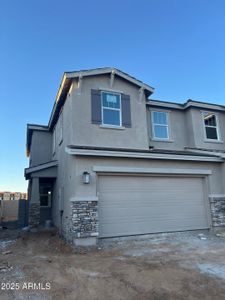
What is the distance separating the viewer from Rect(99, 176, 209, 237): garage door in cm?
908

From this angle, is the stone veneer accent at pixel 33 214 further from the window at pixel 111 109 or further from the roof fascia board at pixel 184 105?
the roof fascia board at pixel 184 105

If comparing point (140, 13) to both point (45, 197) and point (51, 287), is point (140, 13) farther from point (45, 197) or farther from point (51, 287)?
point (51, 287)

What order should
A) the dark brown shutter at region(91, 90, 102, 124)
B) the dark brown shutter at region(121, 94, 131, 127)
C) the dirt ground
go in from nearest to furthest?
1. the dirt ground
2. the dark brown shutter at region(91, 90, 102, 124)
3. the dark brown shutter at region(121, 94, 131, 127)

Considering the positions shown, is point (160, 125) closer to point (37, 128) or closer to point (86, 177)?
point (86, 177)

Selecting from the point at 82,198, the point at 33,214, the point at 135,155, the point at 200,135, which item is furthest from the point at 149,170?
the point at 33,214

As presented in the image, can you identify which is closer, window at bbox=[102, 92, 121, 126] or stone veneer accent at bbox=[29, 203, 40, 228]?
window at bbox=[102, 92, 121, 126]

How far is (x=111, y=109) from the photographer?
1095 cm

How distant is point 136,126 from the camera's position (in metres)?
11.1

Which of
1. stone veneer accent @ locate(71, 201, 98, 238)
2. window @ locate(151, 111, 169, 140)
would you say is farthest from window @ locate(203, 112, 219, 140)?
stone veneer accent @ locate(71, 201, 98, 238)

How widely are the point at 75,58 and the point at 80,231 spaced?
11456mm

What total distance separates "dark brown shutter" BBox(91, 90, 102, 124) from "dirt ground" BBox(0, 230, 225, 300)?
5.32 meters

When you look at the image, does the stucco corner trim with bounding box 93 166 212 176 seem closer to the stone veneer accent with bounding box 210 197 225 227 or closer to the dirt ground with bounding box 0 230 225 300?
the stone veneer accent with bounding box 210 197 225 227

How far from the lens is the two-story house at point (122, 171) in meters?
8.82

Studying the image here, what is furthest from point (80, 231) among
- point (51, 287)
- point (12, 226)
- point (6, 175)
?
point (6, 175)
